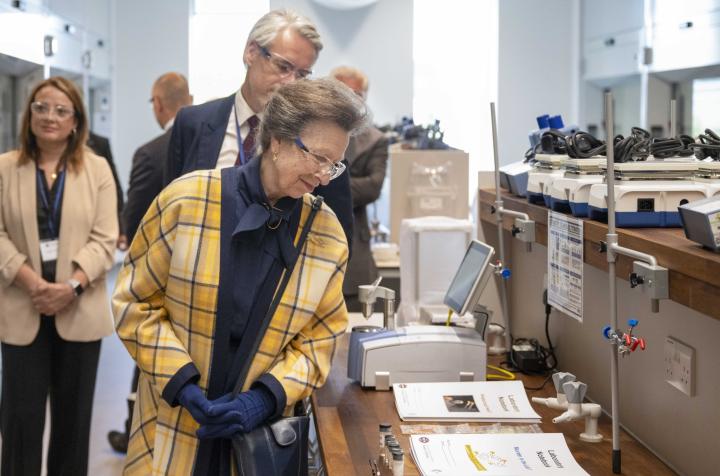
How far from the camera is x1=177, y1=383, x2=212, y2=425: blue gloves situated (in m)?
2.04

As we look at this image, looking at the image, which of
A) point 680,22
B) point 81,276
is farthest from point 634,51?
point 81,276

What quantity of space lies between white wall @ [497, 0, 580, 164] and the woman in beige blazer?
239 inches

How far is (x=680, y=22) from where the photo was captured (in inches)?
267

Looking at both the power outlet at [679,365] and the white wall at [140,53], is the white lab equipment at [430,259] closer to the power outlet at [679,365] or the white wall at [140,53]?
the power outlet at [679,365]

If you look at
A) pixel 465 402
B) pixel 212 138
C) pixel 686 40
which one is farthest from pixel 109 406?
pixel 686 40

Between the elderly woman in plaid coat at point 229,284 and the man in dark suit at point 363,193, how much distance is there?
2.44 metres

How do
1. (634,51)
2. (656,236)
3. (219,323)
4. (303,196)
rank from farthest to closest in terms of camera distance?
(634,51)
(303,196)
(219,323)
(656,236)

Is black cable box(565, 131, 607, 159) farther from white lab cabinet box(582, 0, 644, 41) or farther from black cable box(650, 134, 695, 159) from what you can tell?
white lab cabinet box(582, 0, 644, 41)

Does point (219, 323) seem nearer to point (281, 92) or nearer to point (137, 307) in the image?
point (137, 307)

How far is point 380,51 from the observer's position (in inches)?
393

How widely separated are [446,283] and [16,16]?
11.5 feet

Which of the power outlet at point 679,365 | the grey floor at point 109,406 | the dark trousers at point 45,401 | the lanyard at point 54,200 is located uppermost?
the lanyard at point 54,200

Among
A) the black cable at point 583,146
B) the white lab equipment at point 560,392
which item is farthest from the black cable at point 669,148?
the white lab equipment at point 560,392

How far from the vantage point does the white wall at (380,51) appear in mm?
9922
